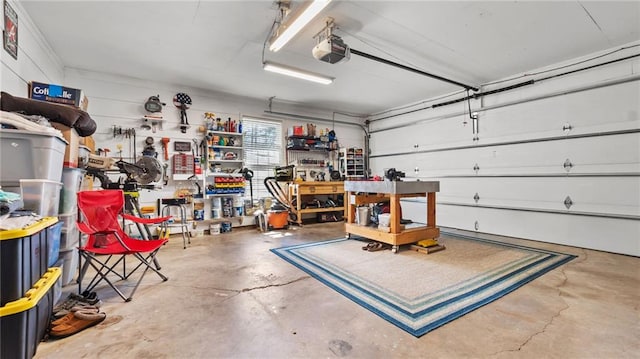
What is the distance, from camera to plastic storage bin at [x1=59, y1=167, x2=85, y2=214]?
2.50m

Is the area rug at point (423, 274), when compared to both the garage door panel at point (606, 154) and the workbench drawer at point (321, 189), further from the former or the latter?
the workbench drawer at point (321, 189)

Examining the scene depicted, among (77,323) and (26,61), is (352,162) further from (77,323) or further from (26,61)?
(77,323)

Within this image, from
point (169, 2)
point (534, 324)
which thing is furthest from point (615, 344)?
point (169, 2)

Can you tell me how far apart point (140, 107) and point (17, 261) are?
449cm

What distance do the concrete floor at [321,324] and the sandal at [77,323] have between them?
4 cm

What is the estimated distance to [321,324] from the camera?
1.93 m

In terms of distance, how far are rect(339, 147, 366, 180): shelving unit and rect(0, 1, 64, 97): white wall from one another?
19.0 feet

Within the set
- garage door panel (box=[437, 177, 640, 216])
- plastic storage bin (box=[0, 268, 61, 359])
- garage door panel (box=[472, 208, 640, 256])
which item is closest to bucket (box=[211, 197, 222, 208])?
plastic storage bin (box=[0, 268, 61, 359])

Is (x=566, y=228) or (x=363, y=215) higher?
(x=363, y=215)

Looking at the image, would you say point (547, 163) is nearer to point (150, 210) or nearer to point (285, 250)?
point (285, 250)

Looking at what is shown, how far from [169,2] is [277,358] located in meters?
3.47

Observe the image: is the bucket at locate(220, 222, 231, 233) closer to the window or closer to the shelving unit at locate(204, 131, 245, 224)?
the shelving unit at locate(204, 131, 245, 224)

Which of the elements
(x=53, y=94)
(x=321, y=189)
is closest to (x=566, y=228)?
(x=321, y=189)

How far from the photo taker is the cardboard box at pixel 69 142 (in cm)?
245
